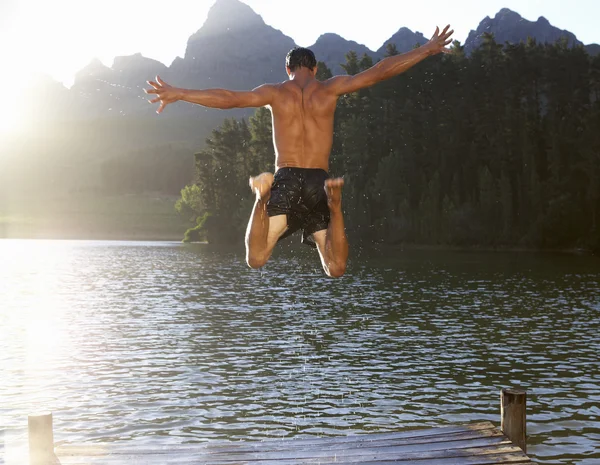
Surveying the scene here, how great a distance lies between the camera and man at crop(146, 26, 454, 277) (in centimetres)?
1045

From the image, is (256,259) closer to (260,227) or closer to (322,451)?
(260,227)

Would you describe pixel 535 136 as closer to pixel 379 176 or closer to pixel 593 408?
pixel 379 176

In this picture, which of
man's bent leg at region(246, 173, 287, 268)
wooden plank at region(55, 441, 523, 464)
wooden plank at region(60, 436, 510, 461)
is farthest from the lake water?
man's bent leg at region(246, 173, 287, 268)

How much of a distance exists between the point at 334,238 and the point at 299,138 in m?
1.54

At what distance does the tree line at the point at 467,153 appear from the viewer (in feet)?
334

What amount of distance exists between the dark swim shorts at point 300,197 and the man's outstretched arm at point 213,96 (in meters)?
1.18

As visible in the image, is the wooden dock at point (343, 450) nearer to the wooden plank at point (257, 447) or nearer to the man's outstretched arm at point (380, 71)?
the wooden plank at point (257, 447)

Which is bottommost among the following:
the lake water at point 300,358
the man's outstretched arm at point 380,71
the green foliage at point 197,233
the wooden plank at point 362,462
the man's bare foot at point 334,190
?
the lake water at point 300,358

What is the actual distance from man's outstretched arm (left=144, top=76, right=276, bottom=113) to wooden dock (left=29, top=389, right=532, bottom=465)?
513 centimetres

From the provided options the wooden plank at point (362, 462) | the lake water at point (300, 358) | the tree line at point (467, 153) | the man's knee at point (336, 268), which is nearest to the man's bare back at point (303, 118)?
the man's knee at point (336, 268)

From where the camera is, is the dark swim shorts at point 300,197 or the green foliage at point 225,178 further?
the green foliage at point 225,178

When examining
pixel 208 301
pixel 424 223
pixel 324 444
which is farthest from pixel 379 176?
pixel 324 444

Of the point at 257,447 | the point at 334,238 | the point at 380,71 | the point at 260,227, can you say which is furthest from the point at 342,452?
the point at 380,71

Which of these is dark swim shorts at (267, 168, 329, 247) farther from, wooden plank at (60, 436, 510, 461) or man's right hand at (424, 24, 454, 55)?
wooden plank at (60, 436, 510, 461)
